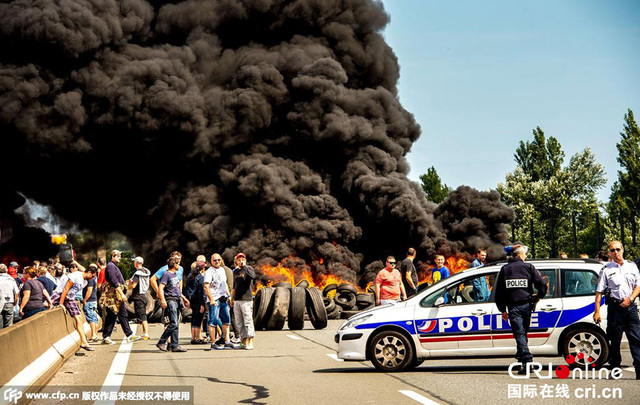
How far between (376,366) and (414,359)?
54 centimetres

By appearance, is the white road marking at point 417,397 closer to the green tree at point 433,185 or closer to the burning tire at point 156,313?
the burning tire at point 156,313

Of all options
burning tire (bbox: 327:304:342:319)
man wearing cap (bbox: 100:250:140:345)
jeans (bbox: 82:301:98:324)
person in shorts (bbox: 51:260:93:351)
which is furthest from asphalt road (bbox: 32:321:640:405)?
burning tire (bbox: 327:304:342:319)

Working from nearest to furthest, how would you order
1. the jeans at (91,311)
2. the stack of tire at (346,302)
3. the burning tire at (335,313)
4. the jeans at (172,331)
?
1. the jeans at (172,331)
2. the jeans at (91,311)
3. the burning tire at (335,313)
4. the stack of tire at (346,302)

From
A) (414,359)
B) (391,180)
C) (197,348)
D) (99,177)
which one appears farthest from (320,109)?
(414,359)

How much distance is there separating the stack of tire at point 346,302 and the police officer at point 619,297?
49.2 feet

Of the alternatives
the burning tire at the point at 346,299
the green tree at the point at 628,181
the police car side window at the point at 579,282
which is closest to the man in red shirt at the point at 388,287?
the police car side window at the point at 579,282

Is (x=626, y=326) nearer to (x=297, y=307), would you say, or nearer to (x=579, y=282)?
(x=579, y=282)

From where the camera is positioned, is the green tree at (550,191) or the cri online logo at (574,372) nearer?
the cri online logo at (574,372)

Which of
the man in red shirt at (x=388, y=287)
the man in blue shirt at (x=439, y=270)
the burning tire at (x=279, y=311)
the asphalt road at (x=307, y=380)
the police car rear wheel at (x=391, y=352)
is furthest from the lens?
the burning tire at (x=279, y=311)

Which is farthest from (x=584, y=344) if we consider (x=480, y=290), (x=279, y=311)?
(x=279, y=311)

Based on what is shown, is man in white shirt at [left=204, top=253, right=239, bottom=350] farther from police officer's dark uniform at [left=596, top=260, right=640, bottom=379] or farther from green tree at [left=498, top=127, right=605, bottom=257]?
green tree at [left=498, top=127, right=605, bottom=257]

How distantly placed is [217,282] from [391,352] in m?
5.54

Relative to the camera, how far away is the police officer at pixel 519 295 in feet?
35.1

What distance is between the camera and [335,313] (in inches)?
1000
